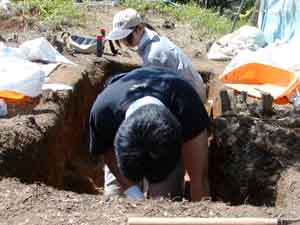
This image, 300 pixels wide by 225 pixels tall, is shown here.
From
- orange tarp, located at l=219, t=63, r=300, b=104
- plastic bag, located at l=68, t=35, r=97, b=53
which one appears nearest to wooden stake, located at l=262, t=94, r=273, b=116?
orange tarp, located at l=219, t=63, r=300, b=104

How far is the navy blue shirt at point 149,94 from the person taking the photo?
4707 mm

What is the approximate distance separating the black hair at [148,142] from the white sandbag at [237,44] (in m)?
6.58

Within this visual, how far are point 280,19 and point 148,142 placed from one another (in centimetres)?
876

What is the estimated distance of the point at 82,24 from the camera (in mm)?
13211

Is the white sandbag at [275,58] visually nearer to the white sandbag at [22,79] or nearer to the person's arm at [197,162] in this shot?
the white sandbag at [22,79]

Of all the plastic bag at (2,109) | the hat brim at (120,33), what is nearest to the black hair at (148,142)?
the hat brim at (120,33)

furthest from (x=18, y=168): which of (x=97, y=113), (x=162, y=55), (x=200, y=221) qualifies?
(x=200, y=221)

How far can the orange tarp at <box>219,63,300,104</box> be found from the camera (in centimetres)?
777

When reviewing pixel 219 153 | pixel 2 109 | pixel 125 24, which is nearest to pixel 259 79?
pixel 219 153

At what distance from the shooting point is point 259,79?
8141 mm

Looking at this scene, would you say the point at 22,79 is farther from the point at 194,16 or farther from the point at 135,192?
the point at 194,16

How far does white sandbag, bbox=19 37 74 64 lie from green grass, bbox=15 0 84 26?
3.40 meters

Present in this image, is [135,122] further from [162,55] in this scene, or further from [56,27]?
[56,27]

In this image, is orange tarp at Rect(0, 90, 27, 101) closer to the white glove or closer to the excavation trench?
the excavation trench
